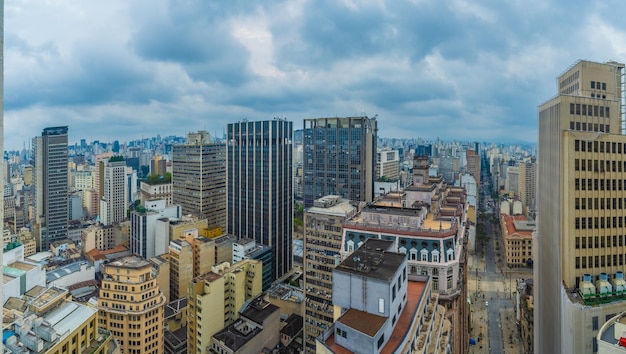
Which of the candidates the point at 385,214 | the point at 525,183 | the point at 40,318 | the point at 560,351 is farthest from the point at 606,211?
the point at 525,183

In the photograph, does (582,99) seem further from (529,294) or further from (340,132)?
(340,132)

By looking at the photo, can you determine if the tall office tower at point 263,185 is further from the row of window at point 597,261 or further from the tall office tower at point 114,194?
the row of window at point 597,261

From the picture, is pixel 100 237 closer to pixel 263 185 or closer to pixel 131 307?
pixel 263 185

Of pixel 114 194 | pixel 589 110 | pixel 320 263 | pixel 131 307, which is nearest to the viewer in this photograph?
pixel 589 110

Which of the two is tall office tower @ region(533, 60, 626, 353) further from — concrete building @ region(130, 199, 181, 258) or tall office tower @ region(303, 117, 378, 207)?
concrete building @ region(130, 199, 181, 258)

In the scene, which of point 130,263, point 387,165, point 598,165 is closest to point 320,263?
point 130,263

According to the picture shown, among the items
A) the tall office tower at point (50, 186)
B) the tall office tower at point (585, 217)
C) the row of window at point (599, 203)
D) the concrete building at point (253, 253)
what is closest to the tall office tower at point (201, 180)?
the concrete building at point (253, 253)
